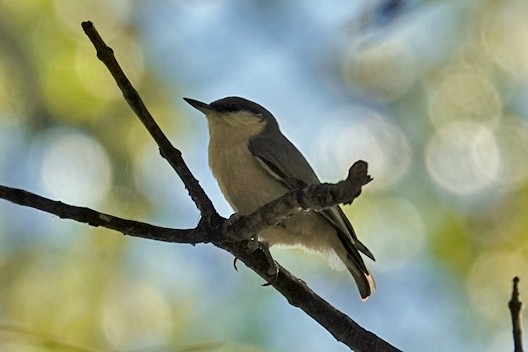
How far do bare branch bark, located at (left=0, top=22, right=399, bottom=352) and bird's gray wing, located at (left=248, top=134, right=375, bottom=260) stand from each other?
0.58 meters

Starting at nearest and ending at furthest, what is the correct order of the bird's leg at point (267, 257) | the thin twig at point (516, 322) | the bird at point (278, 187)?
1. the thin twig at point (516, 322)
2. the bird's leg at point (267, 257)
3. the bird at point (278, 187)

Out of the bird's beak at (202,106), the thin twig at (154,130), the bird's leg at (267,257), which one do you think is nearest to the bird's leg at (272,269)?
the bird's leg at (267,257)

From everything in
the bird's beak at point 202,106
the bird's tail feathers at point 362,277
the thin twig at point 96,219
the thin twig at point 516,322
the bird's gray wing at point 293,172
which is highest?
the bird's beak at point 202,106

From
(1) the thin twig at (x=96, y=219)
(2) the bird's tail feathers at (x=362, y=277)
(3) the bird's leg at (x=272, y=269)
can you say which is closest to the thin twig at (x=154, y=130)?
(1) the thin twig at (x=96, y=219)

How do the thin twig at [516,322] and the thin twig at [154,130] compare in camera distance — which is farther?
the thin twig at [154,130]

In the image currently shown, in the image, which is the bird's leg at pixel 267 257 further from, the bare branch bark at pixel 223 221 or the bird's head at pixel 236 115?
the bird's head at pixel 236 115

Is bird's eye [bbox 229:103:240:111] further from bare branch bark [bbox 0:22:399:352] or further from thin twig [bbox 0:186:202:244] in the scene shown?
thin twig [bbox 0:186:202:244]

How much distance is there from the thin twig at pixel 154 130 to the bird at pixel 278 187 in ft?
1.79

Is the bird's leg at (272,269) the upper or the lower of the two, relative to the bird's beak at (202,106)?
lower

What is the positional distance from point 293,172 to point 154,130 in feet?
3.40

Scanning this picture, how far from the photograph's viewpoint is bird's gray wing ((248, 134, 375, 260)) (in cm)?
384

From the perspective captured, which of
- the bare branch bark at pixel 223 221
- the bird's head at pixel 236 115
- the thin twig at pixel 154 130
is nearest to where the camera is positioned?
the bare branch bark at pixel 223 221

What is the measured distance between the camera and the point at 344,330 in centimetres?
314

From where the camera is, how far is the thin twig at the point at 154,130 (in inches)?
115
